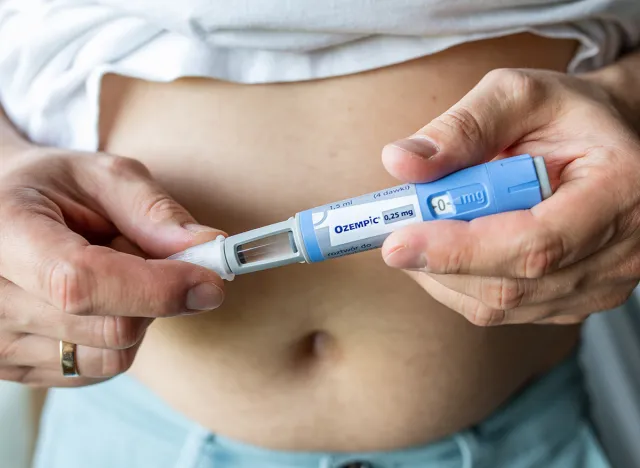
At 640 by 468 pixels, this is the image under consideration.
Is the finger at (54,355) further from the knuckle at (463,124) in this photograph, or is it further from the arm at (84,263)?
the knuckle at (463,124)

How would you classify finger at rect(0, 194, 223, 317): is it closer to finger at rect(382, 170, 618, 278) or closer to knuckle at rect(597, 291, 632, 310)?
finger at rect(382, 170, 618, 278)

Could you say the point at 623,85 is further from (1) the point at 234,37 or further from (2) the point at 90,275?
(2) the point at 90,275

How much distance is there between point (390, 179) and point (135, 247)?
0.26 m

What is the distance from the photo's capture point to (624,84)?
0.64 metres

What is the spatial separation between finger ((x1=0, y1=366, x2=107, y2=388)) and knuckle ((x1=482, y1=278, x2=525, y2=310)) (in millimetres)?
415

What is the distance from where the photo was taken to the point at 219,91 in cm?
64

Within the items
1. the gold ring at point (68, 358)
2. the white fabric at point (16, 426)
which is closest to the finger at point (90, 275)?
the gold ring at point (68, 358)

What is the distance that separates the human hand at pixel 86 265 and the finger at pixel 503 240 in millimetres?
162

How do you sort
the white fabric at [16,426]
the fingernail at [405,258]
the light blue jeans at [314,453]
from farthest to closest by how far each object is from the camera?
the white fabric at [16,426]
the light blue jeans at [314,453]
the fingernail at [405,258]

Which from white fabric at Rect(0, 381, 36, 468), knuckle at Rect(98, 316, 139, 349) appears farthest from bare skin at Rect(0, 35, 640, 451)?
white fabric at Rect(0, 381, 36, 468)

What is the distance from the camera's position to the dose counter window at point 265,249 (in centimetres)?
51

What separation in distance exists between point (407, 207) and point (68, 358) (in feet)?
1.17

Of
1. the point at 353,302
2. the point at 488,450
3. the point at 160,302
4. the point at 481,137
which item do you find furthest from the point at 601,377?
the point at 160,302

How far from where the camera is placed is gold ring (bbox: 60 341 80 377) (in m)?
0.59
